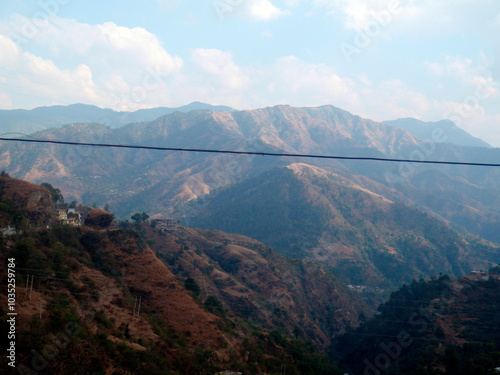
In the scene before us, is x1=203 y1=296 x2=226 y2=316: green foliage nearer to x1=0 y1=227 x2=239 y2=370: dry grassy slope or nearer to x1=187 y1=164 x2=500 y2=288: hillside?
x1=0 y1=227 x2=239 y2=370: dry grassy slope

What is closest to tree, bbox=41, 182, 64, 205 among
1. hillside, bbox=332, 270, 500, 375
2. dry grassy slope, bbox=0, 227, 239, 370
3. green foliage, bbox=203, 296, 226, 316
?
dry grassy slope, bbox=0, 227, 239, 370

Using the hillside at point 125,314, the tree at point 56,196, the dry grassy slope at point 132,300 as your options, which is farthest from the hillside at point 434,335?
the tree at point 56,196

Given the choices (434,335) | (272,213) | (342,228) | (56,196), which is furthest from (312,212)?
(434,335)

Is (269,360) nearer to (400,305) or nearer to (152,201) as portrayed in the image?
(400,305)

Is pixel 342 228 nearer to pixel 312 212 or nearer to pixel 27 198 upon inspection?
pixel 312 212

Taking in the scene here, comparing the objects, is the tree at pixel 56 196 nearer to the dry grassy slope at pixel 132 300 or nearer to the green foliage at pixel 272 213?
the dry grassy slope at pixel 132 300

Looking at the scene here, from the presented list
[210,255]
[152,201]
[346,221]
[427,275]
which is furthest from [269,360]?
[152,201]

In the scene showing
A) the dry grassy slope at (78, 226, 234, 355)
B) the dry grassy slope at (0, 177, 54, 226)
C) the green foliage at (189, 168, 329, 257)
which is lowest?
the green foliage at (189, 168, 329, 257)
